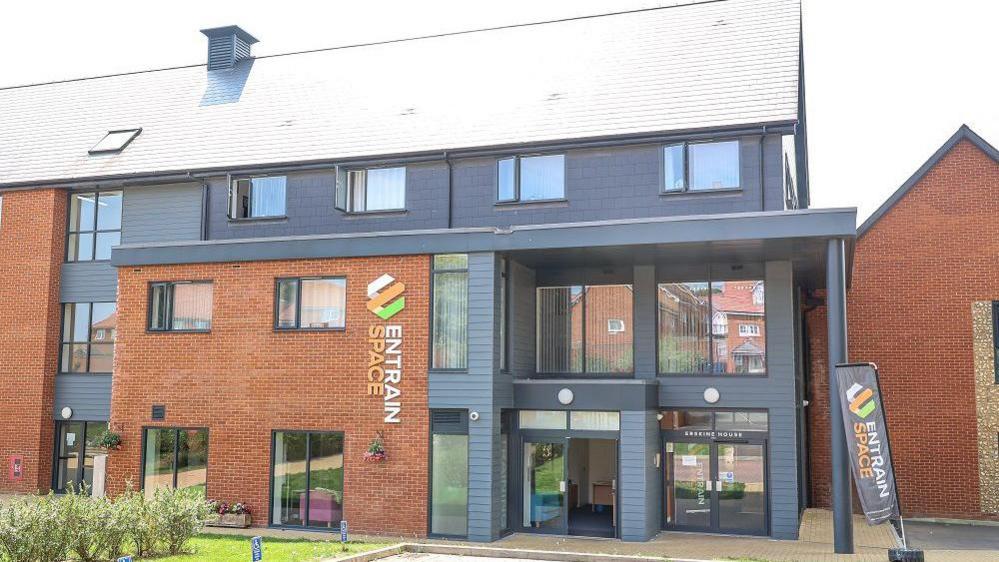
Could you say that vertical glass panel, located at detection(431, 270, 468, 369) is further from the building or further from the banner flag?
the banner flag

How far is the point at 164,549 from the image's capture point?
15.0 meters

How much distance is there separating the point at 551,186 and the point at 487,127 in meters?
2.14

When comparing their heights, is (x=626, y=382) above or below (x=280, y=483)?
above

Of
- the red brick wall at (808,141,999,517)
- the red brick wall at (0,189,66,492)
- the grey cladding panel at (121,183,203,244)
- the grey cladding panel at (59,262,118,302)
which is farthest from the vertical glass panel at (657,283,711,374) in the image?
the red brick wall at (0,189,66,492)

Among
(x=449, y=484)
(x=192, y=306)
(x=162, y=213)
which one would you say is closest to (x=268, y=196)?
(x=162, y=213)

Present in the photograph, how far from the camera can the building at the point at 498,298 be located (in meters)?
18.0

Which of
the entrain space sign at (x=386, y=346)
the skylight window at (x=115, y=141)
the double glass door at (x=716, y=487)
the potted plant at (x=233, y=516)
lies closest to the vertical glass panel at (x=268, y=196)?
the entrain space sign at (x=386, y=346)

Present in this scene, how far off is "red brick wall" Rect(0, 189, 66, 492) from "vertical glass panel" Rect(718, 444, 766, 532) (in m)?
16.3

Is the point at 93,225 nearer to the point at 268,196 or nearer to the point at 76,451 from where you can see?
the point at 268,196

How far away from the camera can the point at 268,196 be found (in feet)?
72.1

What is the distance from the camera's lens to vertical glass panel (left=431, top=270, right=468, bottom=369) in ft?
59.9

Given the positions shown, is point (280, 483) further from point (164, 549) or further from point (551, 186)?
point (551, 186)

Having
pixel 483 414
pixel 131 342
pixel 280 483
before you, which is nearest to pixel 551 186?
pixel 483 414

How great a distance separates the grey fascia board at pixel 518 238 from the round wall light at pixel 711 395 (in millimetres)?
3453
